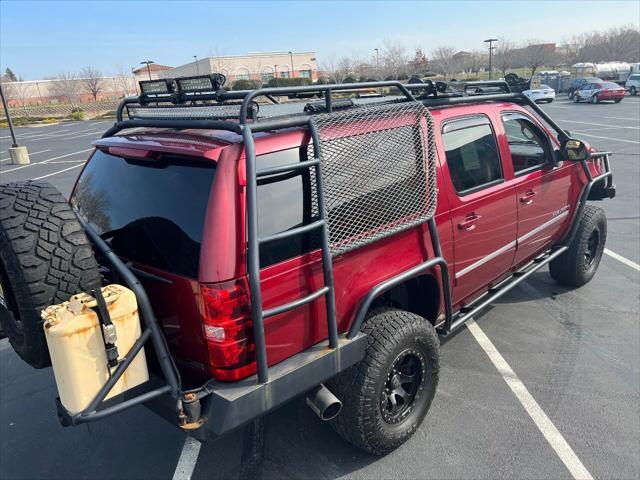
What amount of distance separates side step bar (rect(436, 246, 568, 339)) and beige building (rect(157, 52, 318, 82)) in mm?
55058

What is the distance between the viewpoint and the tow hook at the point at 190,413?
86.9 inches

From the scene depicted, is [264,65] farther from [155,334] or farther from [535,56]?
[155,334]

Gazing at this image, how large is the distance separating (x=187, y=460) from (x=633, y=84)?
42778 mm

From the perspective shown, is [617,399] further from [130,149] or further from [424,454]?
[130,149]

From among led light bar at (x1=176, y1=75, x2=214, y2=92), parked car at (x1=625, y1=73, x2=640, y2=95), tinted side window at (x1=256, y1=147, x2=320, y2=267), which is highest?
led light bar at (x1=176, y1=75, x2=214, y2=92)

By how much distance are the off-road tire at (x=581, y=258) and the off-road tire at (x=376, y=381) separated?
2.69 m

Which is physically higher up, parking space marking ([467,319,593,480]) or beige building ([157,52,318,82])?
beige building ([157,52,318,82])

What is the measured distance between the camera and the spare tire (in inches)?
85.5

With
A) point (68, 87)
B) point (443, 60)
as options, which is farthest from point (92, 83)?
point (443, 60)

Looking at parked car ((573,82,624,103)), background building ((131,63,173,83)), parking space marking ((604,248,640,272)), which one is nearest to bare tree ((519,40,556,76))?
parked car ((573,82,624,103))

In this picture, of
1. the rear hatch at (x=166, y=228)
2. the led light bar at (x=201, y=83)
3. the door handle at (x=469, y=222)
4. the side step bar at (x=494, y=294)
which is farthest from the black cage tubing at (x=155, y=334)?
the door handle at (x=469, y=222)

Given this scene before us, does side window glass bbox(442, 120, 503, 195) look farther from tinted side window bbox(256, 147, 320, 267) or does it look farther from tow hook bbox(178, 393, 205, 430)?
tow hook bbox(178, 393, 205, 430)

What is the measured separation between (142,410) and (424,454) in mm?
1986


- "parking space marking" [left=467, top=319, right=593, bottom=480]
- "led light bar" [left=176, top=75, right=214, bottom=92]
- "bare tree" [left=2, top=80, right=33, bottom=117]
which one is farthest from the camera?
"bare tree" [left=2, top=80, right=33, bottom=117]
